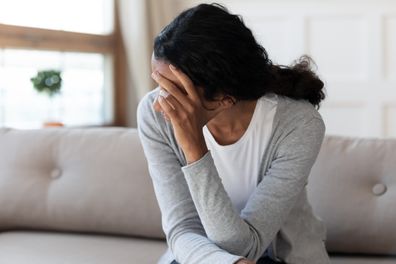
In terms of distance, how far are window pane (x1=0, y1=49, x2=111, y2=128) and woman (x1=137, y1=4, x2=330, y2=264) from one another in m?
1.79

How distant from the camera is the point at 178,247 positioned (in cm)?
127

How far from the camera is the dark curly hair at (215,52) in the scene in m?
1.19

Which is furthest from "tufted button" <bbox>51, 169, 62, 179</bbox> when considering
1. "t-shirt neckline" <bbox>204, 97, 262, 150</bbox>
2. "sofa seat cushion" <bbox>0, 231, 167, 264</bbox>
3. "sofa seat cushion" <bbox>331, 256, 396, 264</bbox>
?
"sofa seat cushion" <bbox>331, 256, 396, 264</bbox>

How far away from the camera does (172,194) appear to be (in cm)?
132

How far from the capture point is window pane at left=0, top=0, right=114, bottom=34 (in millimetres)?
2978

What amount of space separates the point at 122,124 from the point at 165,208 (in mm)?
2456

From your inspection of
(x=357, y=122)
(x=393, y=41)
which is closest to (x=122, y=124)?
(x=357, y=122)

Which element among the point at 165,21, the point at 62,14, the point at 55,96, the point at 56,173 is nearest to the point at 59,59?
the point at 62,14

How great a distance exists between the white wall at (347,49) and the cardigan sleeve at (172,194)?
6.82 ft

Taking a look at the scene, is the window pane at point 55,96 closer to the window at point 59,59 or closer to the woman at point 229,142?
the window at point 59,59

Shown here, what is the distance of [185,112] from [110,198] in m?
0.68

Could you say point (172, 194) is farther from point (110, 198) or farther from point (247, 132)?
point (110, 198)

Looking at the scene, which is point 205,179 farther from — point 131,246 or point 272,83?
point 131,246

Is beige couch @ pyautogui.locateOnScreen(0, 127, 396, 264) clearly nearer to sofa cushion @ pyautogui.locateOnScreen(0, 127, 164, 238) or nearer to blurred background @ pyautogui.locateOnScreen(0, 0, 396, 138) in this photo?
sofa cushion @ pyautogui.locateOnScreen(0, 127, 164, 238)
